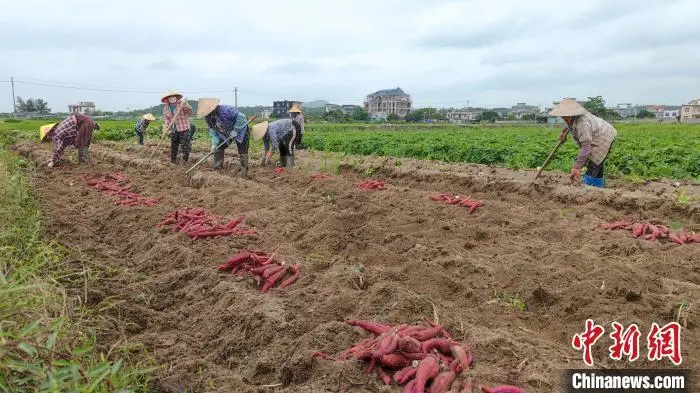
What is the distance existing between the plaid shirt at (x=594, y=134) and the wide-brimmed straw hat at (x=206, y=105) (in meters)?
6.44

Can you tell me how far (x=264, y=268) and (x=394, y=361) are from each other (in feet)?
6.07

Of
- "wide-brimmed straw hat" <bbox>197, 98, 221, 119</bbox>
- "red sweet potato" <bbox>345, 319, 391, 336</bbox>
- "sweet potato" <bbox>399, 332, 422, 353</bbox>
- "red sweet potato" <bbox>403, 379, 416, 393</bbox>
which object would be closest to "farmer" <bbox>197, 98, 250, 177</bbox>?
"wide-brimmed straw hat" <bbox>197, 98, 221, 119</bbox>

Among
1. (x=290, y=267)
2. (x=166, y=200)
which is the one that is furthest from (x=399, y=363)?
(x=166, y=200)

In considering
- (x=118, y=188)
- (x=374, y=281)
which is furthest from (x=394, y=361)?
(x=118, y=188)

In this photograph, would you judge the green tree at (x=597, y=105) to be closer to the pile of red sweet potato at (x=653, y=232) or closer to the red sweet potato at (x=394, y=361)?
the pile of red sweet potato at (x=653, y=232)

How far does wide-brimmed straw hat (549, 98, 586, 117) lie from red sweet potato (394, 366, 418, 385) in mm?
5918

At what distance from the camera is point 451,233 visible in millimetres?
5699

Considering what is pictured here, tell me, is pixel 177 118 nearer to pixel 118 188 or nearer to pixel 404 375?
pixel 118 188

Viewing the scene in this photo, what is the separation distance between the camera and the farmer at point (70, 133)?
440 inches

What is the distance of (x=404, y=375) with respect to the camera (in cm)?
251

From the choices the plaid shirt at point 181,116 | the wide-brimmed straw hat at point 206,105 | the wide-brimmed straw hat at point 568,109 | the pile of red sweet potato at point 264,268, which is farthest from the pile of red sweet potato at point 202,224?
the plaid shirt at point 181,116

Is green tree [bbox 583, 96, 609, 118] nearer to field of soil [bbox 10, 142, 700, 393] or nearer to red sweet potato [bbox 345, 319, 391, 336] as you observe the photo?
field of soil [bbox 10, 142, 700, 393]

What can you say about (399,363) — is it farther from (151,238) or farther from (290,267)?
(151,238)

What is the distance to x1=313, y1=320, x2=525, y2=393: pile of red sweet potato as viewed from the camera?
240cm
